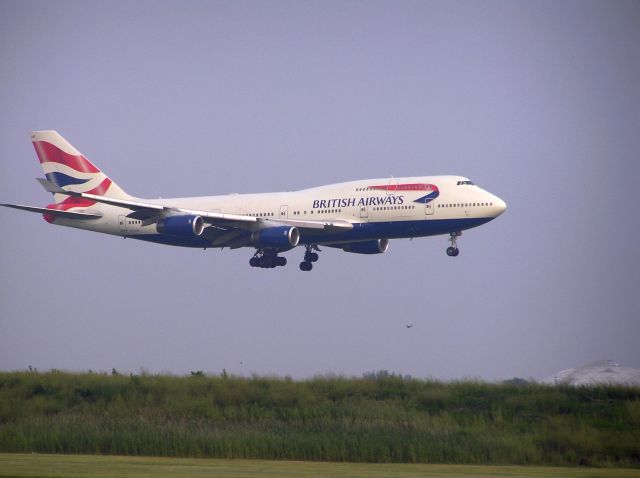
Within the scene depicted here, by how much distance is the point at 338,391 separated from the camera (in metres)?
53.3

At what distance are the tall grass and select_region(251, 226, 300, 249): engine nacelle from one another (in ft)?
69.8

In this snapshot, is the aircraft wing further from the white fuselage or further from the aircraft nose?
the aircraft nose

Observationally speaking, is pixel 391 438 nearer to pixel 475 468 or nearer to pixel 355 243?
pixel 475 468

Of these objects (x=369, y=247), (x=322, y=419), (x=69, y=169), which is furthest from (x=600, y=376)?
(x=69, y=169)

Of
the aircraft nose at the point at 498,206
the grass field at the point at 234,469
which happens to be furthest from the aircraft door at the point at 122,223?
the grass field at the point at 234,469

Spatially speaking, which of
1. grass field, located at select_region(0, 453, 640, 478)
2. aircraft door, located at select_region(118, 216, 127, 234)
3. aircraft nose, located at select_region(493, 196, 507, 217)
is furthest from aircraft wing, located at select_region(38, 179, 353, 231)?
grass field, located at select_region(0, 453, 640, 478)

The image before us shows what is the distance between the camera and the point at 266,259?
81250 millimetres

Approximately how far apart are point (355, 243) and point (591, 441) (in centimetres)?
3996

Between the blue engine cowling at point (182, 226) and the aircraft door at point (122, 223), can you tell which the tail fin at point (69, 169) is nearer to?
the aircraft door at point (122, 223)

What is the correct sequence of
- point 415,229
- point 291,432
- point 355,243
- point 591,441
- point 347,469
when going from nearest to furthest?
point 347,469
point 591,441
point 291,432
point 415,229
point 355,243

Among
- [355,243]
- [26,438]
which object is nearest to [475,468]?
[26,438]

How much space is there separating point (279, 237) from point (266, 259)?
15.4 feet

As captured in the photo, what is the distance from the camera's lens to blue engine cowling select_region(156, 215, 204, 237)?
253 feet

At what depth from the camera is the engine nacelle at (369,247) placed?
8404 cm
